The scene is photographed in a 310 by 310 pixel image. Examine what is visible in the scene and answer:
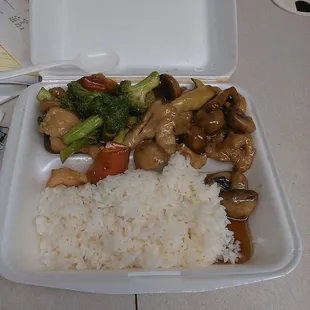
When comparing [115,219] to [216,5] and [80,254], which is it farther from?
[216,5]

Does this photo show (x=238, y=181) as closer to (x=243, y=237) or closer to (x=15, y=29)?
(x=243, y=237)

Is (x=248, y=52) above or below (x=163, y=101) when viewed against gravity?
below

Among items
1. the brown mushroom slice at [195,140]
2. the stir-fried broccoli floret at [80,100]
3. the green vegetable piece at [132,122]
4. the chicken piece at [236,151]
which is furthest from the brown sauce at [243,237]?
the stir-fried broccoli floret at [80,100]

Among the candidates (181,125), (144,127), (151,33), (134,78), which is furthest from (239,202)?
(151,33)

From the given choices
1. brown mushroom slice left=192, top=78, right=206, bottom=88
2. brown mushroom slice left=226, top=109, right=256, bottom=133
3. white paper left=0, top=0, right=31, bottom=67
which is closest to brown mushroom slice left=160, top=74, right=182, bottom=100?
brown mushroom slice left=192, top=78, right=206, bottom=88

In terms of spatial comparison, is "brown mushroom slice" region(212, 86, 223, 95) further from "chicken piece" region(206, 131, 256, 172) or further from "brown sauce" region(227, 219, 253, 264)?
"brown sauce" region(227, 219, 253, 264)

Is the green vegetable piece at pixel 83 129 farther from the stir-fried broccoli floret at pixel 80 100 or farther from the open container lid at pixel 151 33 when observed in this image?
the open container lid at pixel 151 33

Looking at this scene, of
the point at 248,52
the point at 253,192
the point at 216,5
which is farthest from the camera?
the point at 248,52

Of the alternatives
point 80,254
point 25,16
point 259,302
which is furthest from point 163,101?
point 25,16
